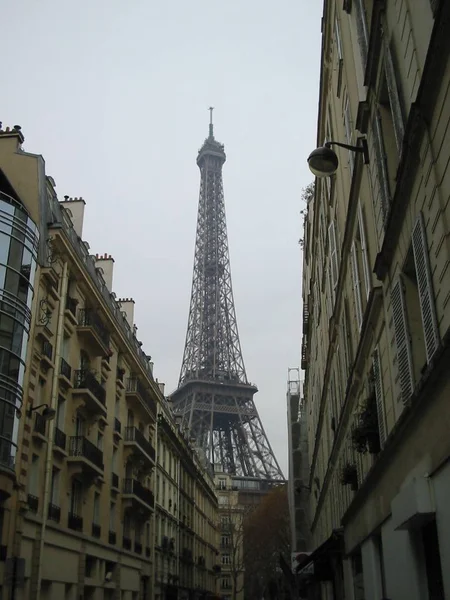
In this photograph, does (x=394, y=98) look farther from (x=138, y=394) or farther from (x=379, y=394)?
(x=138, y=394)

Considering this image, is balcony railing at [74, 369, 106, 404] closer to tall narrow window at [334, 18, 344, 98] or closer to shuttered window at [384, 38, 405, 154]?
tall narrow window at [334, 18, 344, 98]

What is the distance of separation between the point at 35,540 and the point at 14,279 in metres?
9.34

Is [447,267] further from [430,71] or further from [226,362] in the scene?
[226,362]

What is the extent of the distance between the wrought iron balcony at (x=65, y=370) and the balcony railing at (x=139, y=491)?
10446 millimetres

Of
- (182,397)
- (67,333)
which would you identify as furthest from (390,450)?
(182,397)

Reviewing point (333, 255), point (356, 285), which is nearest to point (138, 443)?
point (333, 255)

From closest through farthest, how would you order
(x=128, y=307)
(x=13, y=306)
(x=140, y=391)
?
(x=13, y=306), (x=140, y=391), (x=128, y=307)

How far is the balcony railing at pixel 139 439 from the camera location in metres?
39.3

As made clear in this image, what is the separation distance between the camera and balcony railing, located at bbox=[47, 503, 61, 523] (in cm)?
2704

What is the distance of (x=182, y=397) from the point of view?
121 meters

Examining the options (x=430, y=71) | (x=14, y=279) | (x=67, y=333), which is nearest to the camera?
(x=430, y=71)

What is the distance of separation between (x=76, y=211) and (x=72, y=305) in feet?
19.5

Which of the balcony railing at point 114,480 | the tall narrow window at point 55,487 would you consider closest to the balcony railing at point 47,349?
the tall narrow window at point 55,487

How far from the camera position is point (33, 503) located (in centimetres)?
2527
